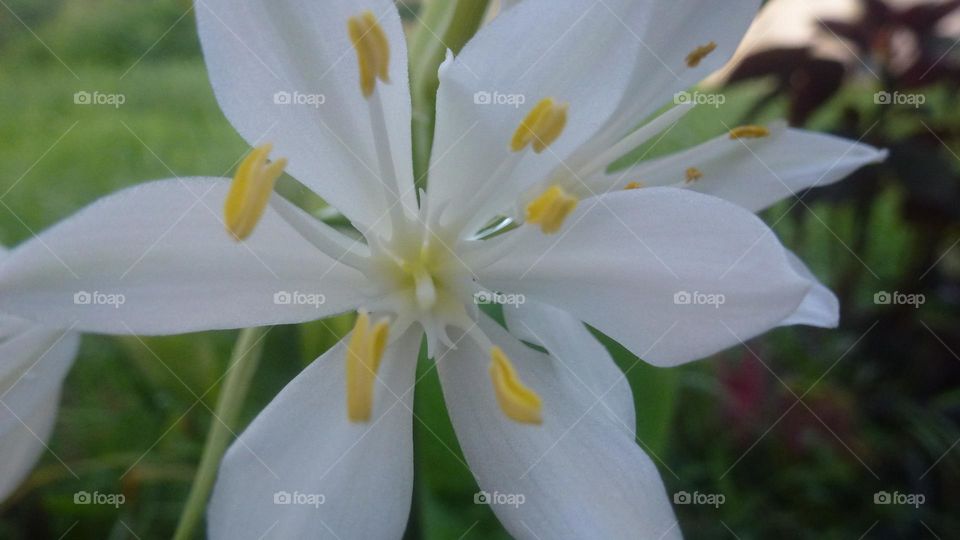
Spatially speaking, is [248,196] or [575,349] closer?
[248,196]

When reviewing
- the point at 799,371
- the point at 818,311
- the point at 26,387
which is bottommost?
the point at 799,371

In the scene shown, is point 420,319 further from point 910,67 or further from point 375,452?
point 910,67

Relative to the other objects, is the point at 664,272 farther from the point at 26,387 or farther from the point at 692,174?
the point at 26,387

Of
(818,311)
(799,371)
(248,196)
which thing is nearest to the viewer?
(248,196)

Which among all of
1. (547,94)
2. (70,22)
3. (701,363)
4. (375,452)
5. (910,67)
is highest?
(70,22)

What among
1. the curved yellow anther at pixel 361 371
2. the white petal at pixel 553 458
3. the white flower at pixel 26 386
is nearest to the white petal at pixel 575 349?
the white petal at pixel 553 458

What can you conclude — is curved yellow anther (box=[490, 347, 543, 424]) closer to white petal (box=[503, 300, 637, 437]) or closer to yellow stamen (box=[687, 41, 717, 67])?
white petal (box=[503, 300, 637, 437])

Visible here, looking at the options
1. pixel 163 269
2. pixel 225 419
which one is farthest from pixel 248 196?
pixel 225 419

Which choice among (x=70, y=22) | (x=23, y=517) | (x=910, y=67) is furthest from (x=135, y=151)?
(x=910, y=67)
